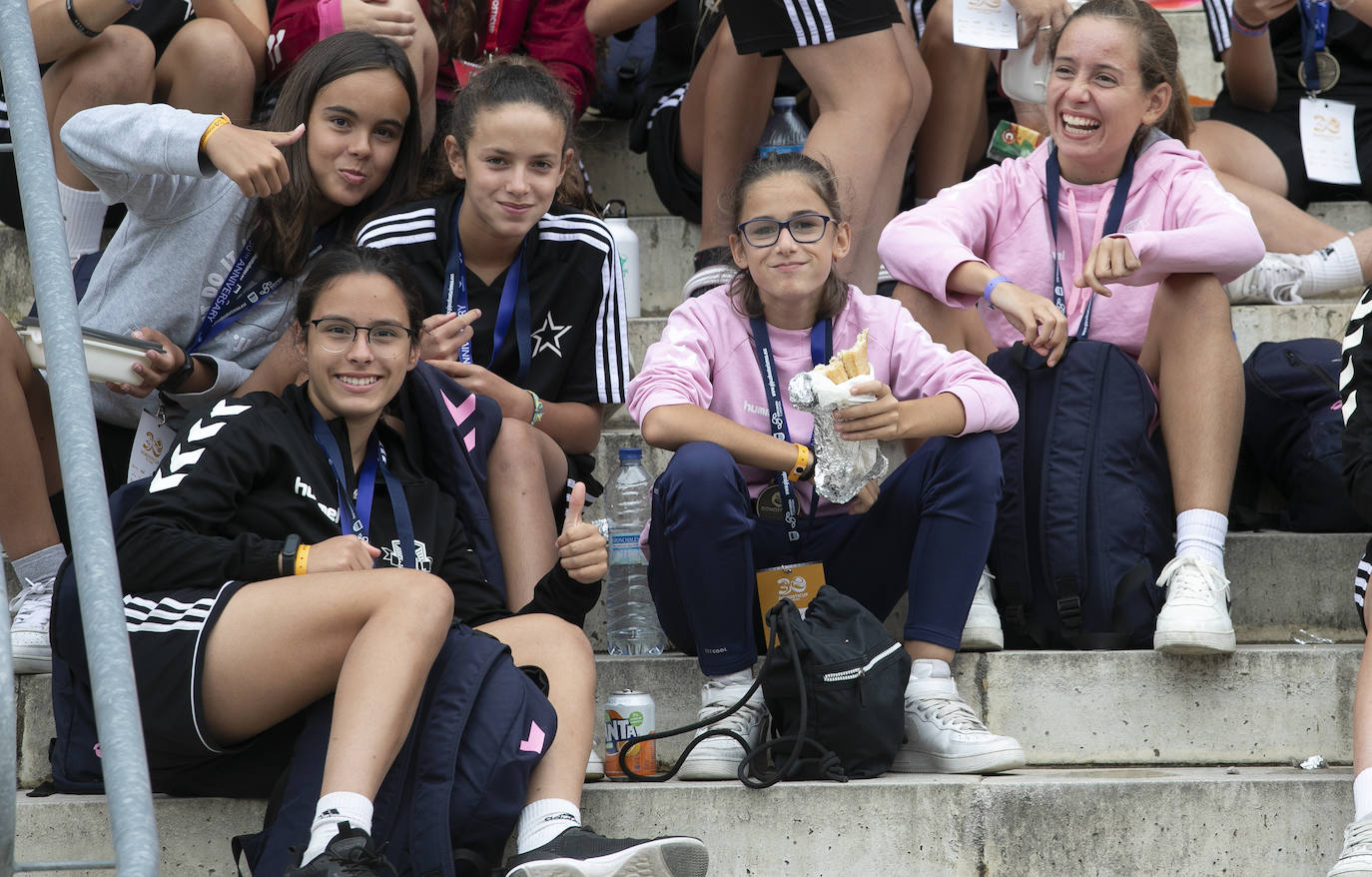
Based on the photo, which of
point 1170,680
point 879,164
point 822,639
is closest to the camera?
point 822,639

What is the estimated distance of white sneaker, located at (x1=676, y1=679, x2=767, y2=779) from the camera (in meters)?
2.62

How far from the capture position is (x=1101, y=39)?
330 cm

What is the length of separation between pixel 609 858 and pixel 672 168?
249 cm

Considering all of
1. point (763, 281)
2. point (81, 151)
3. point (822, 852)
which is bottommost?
point (822, 852)

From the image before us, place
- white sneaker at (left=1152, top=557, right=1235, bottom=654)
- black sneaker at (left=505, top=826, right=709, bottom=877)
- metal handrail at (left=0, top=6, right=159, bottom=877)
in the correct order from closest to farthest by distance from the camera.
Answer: metal handrail at (left=0, top=6, right=159, bottom=877)
black sneaker at (left=505, top=826, right=709, bottom=877)
white sneaker at (left=1152, top=557, right=1235, bottom=654)

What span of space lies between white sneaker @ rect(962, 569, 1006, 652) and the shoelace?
1787 mm

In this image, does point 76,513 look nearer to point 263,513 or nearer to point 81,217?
point 263,513

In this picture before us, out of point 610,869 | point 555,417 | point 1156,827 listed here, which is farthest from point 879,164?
point 610,869

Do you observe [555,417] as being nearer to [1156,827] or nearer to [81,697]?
[81,697]

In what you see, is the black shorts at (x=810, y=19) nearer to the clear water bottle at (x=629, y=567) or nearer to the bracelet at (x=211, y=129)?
the clear water bottle at (x=629, y=567)

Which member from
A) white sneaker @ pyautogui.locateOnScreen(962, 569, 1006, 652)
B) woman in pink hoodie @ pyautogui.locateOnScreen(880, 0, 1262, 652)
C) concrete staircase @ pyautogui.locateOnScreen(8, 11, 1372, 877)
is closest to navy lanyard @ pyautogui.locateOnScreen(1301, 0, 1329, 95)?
woman in pink hoodie @ pyautogui.locateOnScreen(880, 0, 1262, 652)

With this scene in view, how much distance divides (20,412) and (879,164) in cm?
199

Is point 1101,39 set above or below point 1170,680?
above

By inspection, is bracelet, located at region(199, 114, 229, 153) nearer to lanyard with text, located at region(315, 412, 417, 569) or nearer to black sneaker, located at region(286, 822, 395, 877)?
lanyard with text, located at region(315, 412, 417, 569)
